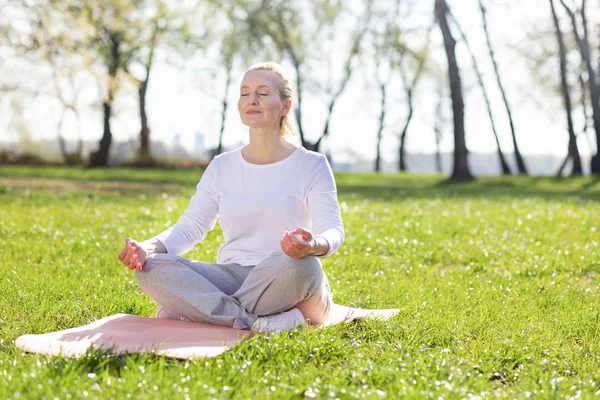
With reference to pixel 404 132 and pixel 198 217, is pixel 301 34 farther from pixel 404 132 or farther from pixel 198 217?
pixel 198 217

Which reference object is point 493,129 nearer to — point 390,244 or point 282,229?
point 390,244

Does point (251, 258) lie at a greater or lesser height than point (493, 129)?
lesser

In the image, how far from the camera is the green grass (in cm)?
379

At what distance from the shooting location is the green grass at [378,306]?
3.79 metres

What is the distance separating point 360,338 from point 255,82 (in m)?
2.03

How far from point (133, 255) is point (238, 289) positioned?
2.64ft

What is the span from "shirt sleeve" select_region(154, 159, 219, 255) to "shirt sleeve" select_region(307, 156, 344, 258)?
82 centimetres

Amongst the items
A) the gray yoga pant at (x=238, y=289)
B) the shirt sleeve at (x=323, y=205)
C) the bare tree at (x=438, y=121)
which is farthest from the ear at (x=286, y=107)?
the bare tree at (x=438, y=121)

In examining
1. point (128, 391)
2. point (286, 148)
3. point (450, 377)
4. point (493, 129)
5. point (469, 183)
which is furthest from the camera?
point (493, 129)

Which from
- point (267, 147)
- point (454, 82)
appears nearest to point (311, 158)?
point (267, 147)

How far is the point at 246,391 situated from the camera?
3.62 meters

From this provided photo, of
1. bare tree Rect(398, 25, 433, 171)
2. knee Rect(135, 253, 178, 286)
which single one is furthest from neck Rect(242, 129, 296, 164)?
bare tree Rect(398, 25, 433, 171)

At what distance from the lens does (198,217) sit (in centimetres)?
541

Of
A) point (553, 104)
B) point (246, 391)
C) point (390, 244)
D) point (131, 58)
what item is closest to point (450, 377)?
point (246, 391)
